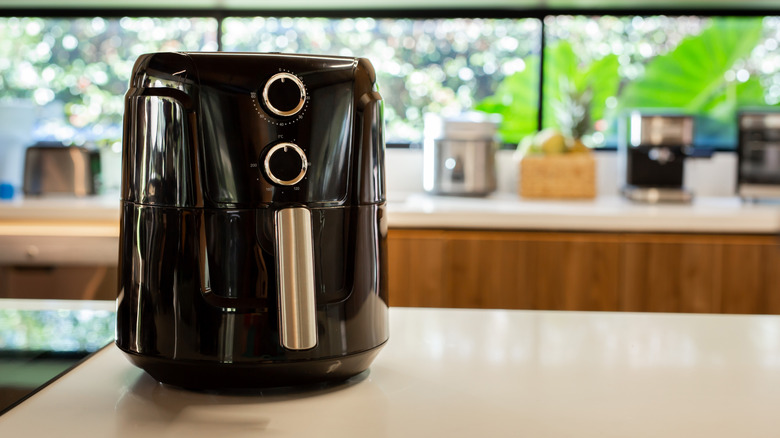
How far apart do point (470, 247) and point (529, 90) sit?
1.00m

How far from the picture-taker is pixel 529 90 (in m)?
2.87

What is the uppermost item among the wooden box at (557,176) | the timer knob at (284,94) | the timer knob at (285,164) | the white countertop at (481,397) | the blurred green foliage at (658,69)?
the blurred green foliage at (658,69)

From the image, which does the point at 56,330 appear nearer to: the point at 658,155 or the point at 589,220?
the point at 589,220

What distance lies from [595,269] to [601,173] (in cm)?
83

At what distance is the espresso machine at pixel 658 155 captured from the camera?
2439 mm

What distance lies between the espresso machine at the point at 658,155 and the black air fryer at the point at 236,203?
6.94ft

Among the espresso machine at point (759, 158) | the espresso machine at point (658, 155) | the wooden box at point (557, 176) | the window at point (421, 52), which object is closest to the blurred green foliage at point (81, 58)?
the window at point (421, 52)

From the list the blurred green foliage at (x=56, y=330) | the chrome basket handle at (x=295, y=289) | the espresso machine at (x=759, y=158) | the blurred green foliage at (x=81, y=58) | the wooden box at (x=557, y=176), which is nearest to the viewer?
the chrome basket handle at (x=295, y=289)

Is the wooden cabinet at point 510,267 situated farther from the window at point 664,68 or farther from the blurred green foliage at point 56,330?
the blurred green foliage at point 56,330

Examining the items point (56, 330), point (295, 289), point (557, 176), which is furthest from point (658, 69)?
point (295, 289)

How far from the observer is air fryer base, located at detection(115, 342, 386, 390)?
0.48 metres

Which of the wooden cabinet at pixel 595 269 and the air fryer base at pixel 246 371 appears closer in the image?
the air fryer base at pixel 246 371

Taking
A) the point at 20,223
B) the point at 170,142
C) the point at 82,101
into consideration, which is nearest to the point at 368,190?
the point at 170,142

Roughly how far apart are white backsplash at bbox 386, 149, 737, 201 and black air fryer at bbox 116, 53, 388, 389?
7.48 feet
